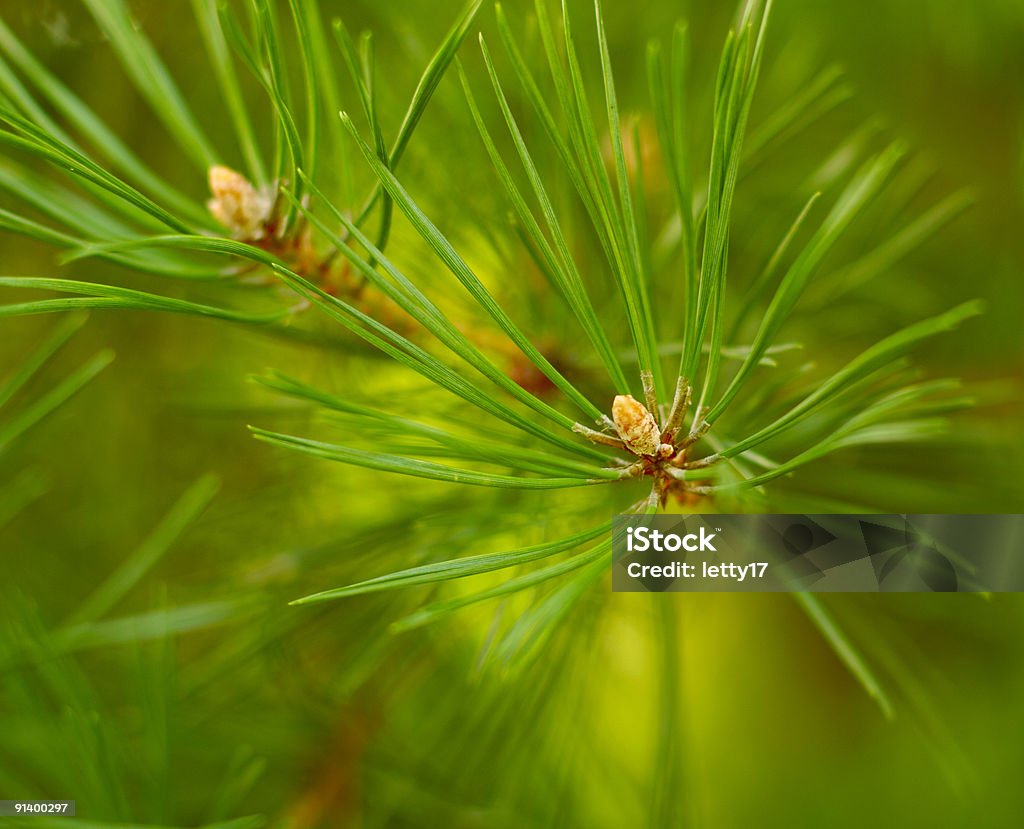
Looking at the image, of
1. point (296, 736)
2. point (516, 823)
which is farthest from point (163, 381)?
point (516, 823)

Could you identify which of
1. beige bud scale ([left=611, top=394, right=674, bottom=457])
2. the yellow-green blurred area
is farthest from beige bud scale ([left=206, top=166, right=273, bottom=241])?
beige bud scale ([left=611, top=394, right=674, bottom=457])

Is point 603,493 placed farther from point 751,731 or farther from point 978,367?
point 751,731

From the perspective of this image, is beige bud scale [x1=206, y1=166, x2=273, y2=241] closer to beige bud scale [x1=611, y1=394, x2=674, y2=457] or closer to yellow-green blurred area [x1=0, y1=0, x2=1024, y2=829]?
yellow-green blurred area [x1=0, y1=0, x2=1024, y2=829]

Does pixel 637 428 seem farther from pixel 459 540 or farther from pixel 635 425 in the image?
pixel 459 540
